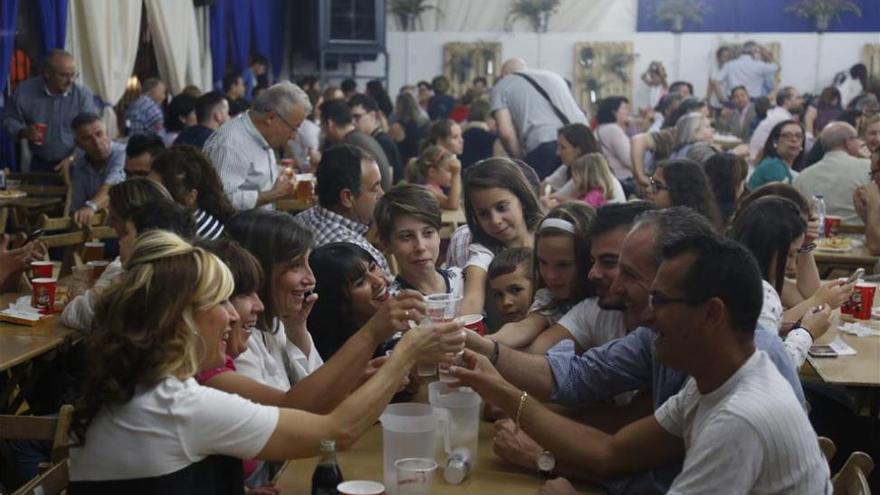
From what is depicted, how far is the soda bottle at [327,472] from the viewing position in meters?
2.19

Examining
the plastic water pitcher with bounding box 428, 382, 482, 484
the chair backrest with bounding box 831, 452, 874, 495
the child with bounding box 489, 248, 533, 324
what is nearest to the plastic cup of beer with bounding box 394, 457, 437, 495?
the plastic water pitcher with bounding box 428, 382, 482, 484

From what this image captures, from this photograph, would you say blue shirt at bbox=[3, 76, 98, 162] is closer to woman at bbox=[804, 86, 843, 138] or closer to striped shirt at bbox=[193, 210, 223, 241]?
striped shirt at bbox=[193, 210, 223, 241]

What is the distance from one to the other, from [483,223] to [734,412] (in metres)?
2.29

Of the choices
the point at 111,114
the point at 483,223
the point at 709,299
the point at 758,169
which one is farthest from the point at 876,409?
the point at 111,114

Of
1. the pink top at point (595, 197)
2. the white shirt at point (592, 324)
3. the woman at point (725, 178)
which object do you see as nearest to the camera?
the white shirt at point (592, 324)

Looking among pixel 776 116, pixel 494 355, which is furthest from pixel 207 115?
pixel 776 116

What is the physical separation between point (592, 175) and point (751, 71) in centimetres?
1135

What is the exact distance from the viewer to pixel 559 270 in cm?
322

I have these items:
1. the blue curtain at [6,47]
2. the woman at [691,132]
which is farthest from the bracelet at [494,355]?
the blue curtain at [6,47]

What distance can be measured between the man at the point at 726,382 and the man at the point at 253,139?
3887mm

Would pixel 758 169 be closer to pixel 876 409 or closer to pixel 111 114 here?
pixel 876 409

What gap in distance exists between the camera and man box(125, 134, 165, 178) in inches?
227

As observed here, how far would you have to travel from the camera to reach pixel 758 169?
7188mm

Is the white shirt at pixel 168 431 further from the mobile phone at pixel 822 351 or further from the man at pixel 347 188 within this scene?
the mobile phone at pixel 822 351
